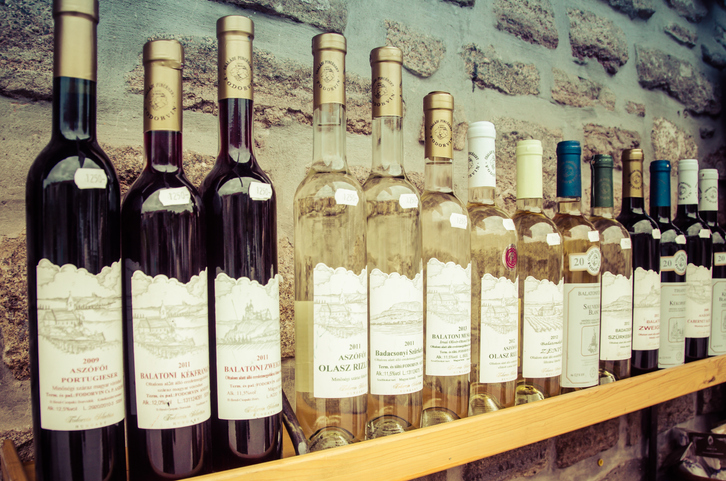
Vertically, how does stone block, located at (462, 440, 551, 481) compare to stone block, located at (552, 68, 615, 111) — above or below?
below

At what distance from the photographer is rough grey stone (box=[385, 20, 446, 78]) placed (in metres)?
0.87

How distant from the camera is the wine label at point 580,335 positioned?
30.6 inches

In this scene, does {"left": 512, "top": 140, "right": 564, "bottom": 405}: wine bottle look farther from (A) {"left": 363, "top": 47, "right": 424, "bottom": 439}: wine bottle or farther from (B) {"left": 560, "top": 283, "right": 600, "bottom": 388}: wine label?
(A) {"left": 363, "top": 47, "right": 424, "bottom": 439}: wine bottle

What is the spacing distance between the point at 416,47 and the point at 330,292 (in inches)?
22.1

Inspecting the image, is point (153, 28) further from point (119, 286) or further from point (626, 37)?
point (626, 37)

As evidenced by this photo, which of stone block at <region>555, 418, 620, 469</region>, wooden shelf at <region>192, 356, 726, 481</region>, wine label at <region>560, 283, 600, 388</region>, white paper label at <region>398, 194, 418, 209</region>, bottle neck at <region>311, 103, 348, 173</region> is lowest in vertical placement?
stone block at <region>555, 418, 620, 469</region>

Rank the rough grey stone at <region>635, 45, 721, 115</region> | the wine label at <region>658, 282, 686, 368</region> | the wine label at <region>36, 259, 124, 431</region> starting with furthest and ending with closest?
the rough grey stone at <region>635, 45, 721, 115</region> < the wine label at <region>658, 282, 686, 368</region> < the wine label at <region>36, 259, 124, 431</region>

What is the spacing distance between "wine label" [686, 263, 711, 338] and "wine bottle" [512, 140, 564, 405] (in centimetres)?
39

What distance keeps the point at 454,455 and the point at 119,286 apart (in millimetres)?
417

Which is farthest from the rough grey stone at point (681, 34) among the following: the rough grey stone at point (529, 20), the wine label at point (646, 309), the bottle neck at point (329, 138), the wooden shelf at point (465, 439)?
the bottle neck at point (329, 138)

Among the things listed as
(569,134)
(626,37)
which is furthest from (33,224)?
(626,37)

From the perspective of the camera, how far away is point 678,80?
1.36 m

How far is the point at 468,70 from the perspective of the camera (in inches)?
38.2

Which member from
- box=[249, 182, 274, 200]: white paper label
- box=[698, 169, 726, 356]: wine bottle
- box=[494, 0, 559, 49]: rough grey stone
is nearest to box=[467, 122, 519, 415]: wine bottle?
box=[249, 182, 274, 200]: white paper label
